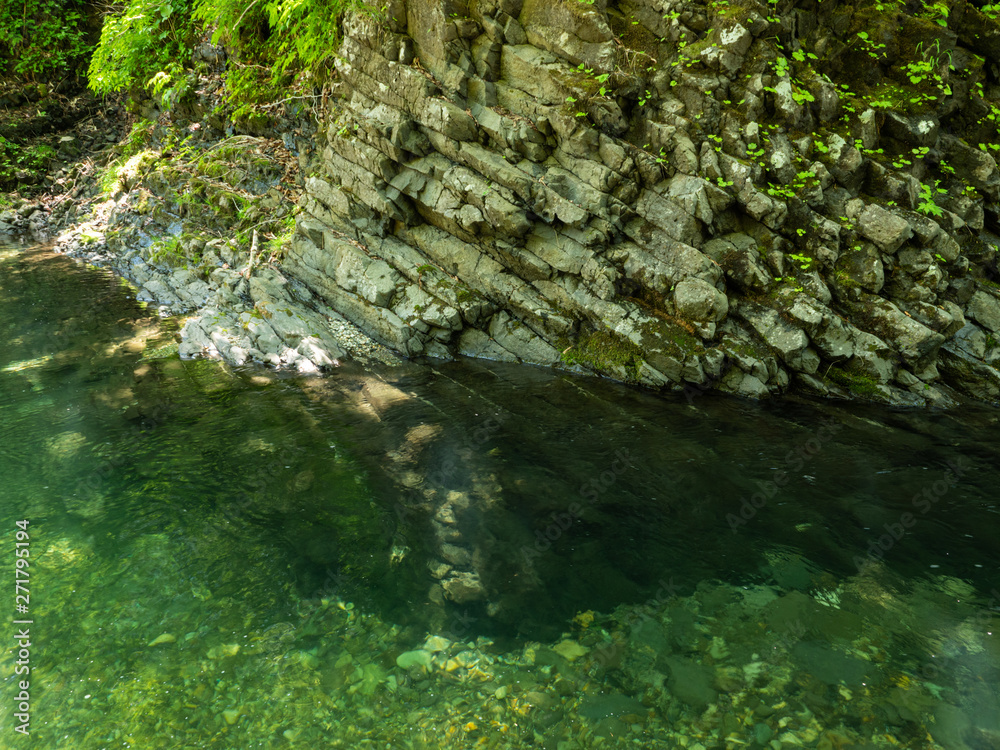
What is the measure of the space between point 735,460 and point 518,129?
803 cm

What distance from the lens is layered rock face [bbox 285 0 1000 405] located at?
36.0 ft

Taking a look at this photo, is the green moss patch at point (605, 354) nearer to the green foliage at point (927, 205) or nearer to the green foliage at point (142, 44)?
the green foliage at point (927, 205)

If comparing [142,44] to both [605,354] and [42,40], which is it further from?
[605,354]

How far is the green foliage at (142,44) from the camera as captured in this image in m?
19.0

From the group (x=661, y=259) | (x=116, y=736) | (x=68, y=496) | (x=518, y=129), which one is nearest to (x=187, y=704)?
(x=116, y=736)

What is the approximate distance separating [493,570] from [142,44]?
22547 mm

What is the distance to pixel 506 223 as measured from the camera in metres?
12.0

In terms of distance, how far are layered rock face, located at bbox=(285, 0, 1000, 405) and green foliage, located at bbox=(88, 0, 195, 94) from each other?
35.1ft

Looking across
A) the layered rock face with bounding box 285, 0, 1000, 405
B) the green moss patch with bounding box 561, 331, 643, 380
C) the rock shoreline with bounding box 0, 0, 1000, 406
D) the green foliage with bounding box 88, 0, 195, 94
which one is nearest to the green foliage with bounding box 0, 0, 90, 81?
the green foliage with bounding box 88, 0, 195, 94

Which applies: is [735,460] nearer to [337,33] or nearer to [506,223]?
[506,223]

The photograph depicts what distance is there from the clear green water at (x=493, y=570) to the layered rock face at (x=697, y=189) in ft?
5.40

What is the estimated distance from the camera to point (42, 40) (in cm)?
2472

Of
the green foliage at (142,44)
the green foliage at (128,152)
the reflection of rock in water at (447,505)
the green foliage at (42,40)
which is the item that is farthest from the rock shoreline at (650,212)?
the green foliage at (42,40)

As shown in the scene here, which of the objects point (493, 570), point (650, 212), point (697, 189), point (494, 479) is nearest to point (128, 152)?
point (650, 212)
